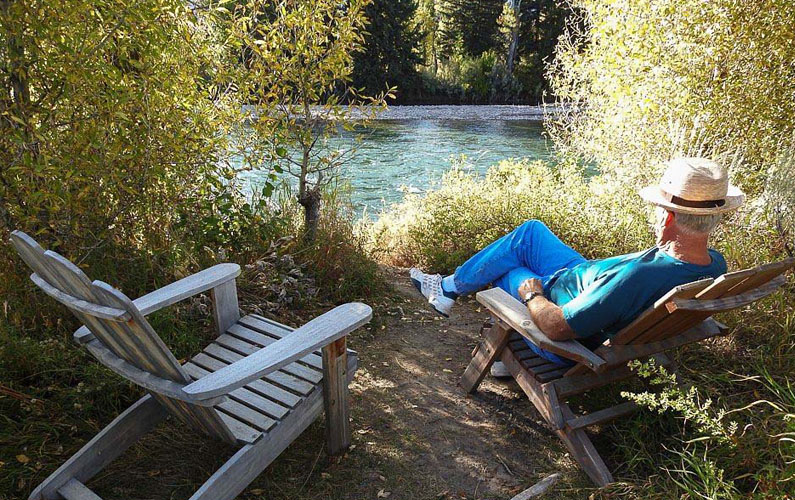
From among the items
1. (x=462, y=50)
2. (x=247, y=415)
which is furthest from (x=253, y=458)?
(x=462, y=50)

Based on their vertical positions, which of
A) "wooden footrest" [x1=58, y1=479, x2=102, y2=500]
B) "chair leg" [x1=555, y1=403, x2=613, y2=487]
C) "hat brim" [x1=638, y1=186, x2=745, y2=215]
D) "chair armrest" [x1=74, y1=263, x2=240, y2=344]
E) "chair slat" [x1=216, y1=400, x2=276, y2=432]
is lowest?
"chair leg" [x1=555, y1=403, x2=613, y2=487]

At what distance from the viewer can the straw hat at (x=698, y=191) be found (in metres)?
2.06

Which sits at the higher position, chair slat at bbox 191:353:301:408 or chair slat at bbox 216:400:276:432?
chair slat at bbox 191:353:301:408

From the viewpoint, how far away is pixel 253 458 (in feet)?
6.34

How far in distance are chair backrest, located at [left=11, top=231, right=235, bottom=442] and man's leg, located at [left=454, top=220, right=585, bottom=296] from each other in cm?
174

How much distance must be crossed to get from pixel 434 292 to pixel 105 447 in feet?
6.87

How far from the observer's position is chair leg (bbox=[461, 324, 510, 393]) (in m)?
2.59

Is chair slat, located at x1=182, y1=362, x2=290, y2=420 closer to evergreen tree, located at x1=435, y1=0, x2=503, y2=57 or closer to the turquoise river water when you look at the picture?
the turquoise river water

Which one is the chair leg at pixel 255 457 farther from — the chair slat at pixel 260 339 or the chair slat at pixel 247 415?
the chair slat at pixel 260 339

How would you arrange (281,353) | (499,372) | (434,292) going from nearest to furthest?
(281,353) → (499,372) → (434,292)

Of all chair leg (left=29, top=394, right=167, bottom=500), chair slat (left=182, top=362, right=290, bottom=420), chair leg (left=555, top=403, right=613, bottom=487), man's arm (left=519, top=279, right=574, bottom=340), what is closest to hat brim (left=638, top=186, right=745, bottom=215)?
man's arm (left=519, top=279, right=574, bottom=340)

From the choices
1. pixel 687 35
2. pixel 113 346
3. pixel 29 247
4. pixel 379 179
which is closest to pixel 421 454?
pixel 113 346

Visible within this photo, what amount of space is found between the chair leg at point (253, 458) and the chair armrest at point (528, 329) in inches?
33.9

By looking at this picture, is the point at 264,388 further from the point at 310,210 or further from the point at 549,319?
the point at 310,210
